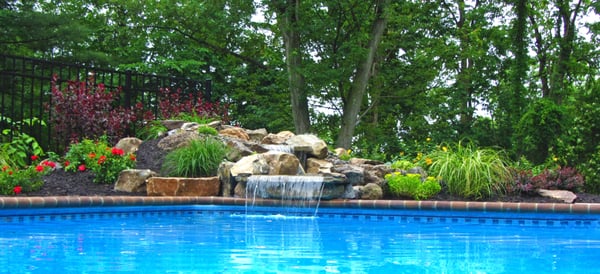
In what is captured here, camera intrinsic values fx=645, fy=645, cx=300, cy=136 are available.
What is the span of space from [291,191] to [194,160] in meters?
1.51

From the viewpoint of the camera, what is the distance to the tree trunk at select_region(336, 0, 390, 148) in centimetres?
1359

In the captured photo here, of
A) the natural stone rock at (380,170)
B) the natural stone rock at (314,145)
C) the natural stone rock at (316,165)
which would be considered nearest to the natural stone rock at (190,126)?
the natural stone rock at (314,145)

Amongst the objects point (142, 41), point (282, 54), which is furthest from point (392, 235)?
point (142, 41)

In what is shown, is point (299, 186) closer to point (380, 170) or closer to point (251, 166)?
point (251, 166)

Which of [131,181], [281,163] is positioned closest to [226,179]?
[281,163]

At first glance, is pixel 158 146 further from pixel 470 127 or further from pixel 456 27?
pixel 456 27

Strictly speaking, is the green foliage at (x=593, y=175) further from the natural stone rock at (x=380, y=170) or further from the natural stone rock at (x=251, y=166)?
the natural stone rock at (x=251, y=166)

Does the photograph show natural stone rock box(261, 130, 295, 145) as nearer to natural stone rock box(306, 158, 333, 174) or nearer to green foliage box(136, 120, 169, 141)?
natural stone rock box(306, 158, 333, 174)

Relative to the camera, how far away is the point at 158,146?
9.70 m

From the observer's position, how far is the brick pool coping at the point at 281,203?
6913 mm

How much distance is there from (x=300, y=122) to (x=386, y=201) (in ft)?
20.2

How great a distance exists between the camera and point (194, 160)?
882 centimetres

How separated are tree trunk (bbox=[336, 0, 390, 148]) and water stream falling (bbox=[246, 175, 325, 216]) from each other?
5.65 meters

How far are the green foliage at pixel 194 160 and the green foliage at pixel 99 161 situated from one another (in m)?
0.55
